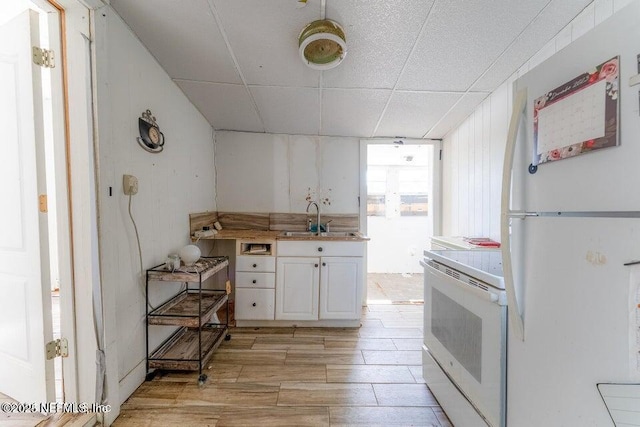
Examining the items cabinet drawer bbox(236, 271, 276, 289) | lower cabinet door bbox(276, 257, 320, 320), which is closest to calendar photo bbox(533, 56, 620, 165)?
lower cabinet door bbox(276, 257, 320, 320)

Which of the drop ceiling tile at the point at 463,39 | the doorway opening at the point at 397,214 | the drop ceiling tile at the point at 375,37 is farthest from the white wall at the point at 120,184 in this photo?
the doorway opening at the point at 397,214

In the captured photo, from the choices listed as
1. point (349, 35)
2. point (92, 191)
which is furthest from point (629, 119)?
point (92, 191)

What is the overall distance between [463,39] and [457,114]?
3.37 ft

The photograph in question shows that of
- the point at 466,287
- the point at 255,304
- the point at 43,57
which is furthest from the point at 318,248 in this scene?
the point at 43,57

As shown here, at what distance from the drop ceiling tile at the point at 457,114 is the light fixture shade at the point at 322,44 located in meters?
1.34

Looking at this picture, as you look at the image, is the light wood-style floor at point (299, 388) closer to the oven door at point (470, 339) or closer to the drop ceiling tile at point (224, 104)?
the oven door at point (470, 339)

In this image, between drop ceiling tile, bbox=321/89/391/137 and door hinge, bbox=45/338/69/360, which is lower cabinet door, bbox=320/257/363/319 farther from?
door hinge, bbox=45/338/69/360

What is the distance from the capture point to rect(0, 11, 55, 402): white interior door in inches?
51.3

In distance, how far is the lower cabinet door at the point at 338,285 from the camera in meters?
2.46

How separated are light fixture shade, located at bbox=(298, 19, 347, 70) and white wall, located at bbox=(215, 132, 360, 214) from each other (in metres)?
1.39

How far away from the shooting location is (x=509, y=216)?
904 mm

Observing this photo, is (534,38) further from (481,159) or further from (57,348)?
(57,348)

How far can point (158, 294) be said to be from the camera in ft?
6.10

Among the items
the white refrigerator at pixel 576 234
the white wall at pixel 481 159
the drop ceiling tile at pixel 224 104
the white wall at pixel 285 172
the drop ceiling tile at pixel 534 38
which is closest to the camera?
the white refrigerator at pixel 576 234
